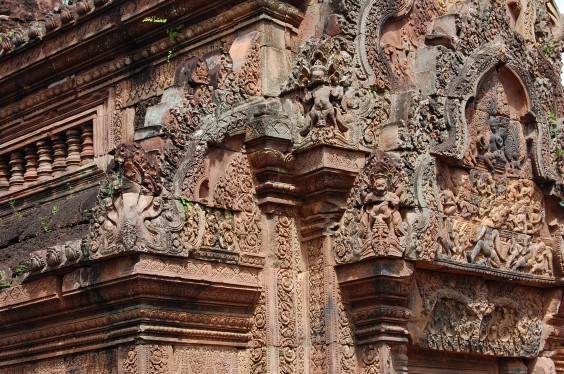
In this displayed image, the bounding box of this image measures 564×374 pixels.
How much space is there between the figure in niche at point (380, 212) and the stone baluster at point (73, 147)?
3.38 metres

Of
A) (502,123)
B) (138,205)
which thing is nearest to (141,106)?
(138,205)

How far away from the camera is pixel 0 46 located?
12.2 meters

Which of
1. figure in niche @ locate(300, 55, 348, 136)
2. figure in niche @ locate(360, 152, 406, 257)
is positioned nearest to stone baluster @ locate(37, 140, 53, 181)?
figure in niche @ locate(300, 55, 348, 136)

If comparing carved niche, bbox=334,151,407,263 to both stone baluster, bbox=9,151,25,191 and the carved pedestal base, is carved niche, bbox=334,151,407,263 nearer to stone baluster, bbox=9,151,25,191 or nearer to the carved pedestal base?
the carved pedestal base

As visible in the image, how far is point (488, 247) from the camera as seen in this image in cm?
1042

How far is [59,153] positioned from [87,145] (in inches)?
16.8

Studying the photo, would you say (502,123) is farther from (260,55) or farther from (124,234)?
(124,234)

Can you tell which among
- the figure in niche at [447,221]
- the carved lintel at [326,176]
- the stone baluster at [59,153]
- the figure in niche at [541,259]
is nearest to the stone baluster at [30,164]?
the stone baluster at [59,153]

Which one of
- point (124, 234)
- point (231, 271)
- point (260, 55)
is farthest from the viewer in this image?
point (260, 55)

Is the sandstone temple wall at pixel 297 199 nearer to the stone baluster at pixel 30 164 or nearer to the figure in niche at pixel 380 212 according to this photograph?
the figure in niche at pixel 380 212

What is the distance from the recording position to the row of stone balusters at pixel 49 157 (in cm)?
1155

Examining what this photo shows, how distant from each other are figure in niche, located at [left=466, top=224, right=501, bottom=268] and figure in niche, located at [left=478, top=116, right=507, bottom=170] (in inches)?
24.0

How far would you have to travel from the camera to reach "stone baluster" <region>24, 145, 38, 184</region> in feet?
39.3

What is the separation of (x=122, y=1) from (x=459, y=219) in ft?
11.9
